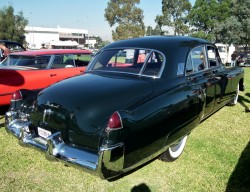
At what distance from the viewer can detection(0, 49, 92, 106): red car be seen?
6.01 meters

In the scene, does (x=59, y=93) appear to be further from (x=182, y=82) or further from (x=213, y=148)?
(x=213, y=148)

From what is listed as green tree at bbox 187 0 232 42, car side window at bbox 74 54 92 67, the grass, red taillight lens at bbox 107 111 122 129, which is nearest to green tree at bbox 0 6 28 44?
green tree at bbox 187 0 232 42

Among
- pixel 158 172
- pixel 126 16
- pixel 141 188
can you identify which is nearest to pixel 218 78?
pixel 158 172

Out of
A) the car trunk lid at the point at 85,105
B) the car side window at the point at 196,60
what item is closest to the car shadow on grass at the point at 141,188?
the car trunk lid at the point at 85,105

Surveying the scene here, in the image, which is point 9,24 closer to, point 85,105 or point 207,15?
point 207,15

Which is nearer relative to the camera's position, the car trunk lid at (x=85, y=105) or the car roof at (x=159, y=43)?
the car trunk lid at (x=85, y=105)

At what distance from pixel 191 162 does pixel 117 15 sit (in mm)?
57128

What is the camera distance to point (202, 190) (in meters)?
3.42

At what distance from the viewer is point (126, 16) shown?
2295 inches

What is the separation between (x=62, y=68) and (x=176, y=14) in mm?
55239

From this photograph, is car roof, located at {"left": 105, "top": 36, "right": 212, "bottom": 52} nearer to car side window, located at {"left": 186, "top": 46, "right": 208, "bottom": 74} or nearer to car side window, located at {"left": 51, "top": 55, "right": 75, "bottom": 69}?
car side window, located at {"left": 186, "top": 46, "right": 208, "bottom": 74}

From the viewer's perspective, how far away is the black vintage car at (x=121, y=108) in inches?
117

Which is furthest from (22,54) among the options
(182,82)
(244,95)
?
(244,95)

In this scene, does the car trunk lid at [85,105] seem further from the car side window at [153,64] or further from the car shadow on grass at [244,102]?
the car shadow on grass at [244,102]
